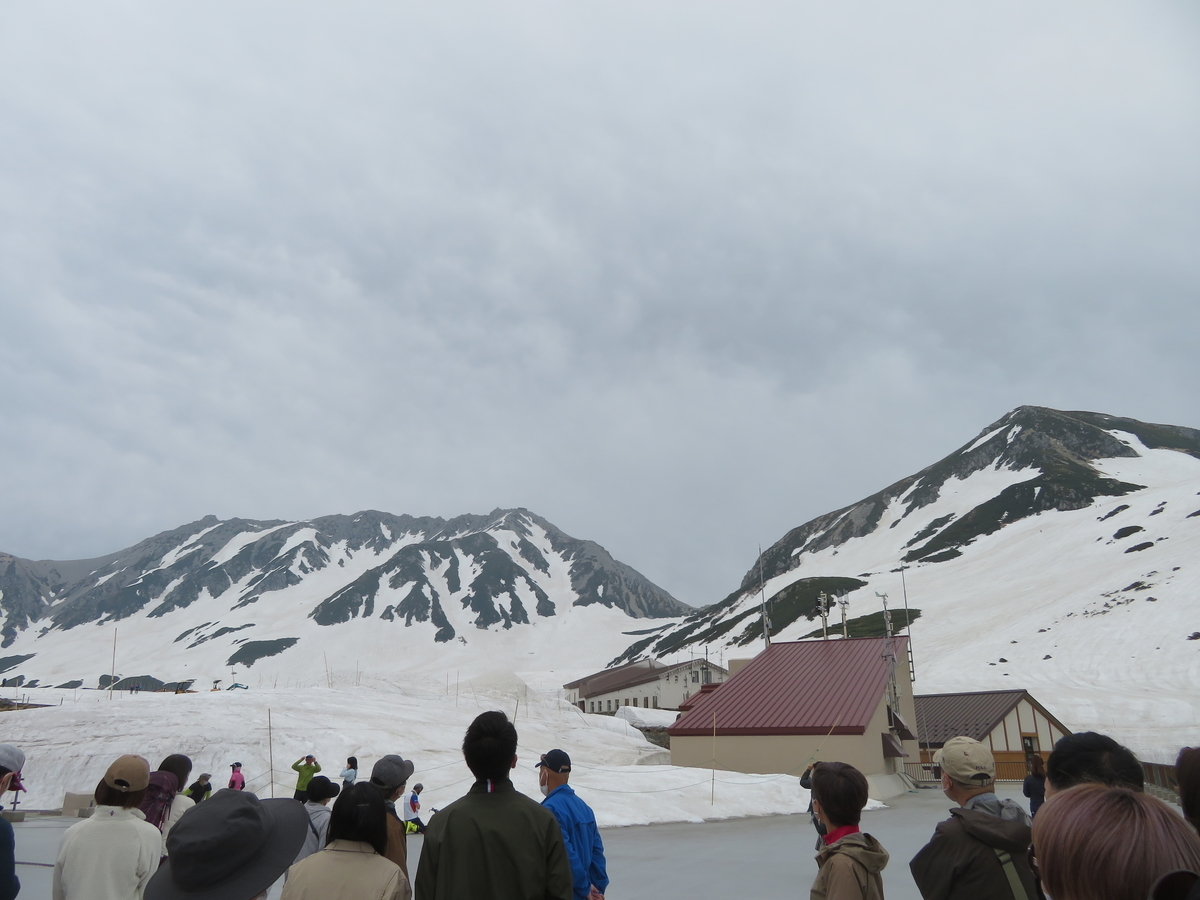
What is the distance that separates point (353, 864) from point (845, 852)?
8.36 ft

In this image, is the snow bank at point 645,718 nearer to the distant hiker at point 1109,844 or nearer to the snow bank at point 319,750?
the snow bank at point 319,750

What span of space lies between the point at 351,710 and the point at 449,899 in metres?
33.6

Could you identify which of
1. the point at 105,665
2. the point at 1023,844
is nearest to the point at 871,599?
the point at 1023,844

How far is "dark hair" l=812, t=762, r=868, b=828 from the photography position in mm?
4320

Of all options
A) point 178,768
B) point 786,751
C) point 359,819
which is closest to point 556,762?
point 359,819

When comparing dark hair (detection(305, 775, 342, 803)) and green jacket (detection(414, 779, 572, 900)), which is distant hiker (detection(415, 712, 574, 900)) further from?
dark hair (detection(305, 775, 342, 803))

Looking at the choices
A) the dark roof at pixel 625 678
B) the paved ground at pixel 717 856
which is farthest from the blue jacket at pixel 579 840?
the dark roof at pixel 625 678

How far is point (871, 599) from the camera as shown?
356 ft

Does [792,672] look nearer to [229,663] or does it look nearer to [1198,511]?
[1198,511]

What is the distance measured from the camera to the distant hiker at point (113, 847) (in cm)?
461

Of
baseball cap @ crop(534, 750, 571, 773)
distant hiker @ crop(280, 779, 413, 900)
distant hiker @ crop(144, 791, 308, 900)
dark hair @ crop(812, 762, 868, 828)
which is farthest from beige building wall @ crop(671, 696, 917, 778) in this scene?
distant hiker @ crop(144, 791, 308, 900)

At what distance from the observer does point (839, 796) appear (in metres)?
4.34

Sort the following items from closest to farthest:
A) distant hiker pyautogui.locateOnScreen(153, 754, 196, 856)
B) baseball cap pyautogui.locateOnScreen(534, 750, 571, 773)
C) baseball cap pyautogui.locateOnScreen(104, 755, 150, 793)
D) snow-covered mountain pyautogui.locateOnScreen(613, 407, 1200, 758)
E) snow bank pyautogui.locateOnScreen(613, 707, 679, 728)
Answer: baseball cap pyautogui.locateOnScreen(104, 755, 150, 793)
baseball cap pyautogui.locateOnScreen(534, 750, 571, 773)
distant hiker pyautogui.locateOnScreen(153, 754, 196, 856)
snow bank pyautogui.locateOnScreen(613, 707, 679, 728)
snow-covered mountain pyautogui.locateOnScreen(613, 407, 1200, 758)

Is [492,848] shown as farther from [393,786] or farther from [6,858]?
[6,858]
